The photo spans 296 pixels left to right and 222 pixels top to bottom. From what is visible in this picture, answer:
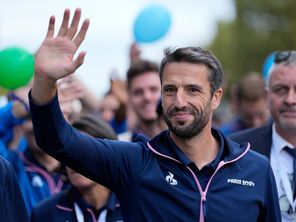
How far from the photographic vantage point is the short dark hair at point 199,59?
4.74m

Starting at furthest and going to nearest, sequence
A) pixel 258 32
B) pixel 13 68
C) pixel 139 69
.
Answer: pixel 258 32 → pixel 139 69 → pixel 13 68

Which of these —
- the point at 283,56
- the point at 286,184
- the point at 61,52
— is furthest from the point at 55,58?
the point at 283,56

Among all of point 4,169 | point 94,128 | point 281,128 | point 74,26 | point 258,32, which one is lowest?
point 258,32

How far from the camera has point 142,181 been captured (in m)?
4.58

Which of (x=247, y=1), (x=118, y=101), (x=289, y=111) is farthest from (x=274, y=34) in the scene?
(x=289, y=111)

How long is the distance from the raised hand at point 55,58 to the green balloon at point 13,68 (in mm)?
2339

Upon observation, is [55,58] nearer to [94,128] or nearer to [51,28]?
[51,28]

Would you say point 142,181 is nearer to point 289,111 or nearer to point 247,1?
point 289,111

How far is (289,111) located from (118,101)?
383 cm

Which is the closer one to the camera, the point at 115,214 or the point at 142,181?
the point at 142,181

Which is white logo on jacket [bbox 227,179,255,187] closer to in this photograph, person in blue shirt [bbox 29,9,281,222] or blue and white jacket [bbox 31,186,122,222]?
person in blue shirt [bbox 29,9,281,222]

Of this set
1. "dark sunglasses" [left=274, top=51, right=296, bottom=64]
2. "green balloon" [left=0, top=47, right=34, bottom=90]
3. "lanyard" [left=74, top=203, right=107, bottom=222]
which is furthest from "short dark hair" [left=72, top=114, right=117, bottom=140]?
"dark sunglasses" [left=274, top=51, right=296, bottom=64]

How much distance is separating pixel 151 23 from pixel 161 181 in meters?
4.50

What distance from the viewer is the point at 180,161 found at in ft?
15.2
